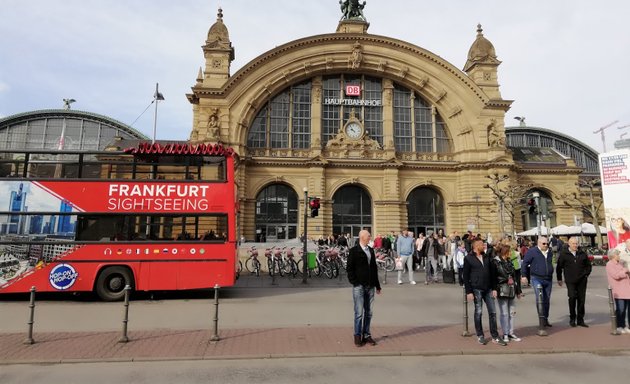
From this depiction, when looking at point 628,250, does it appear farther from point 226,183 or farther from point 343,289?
point 226,183

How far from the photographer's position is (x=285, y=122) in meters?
41.6

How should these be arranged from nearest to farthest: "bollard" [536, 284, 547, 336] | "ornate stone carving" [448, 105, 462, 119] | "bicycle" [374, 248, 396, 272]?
1. "bollard" [536, 284, 547, 336]
2. "bicycle" [374, 248, 396, 272]
3. "ornate stone carving" [448, 105, 462, 119]

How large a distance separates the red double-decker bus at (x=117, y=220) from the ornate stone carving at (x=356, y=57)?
30.4 m

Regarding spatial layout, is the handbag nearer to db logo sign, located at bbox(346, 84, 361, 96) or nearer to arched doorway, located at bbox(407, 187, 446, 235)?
arched doorway, located at bbox(407, 187, 446, 235)

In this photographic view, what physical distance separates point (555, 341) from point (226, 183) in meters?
10.6

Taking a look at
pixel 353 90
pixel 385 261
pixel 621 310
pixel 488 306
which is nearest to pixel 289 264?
pixel 385 261

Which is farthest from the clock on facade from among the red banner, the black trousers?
the black trousers

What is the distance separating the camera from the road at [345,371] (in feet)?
20.4

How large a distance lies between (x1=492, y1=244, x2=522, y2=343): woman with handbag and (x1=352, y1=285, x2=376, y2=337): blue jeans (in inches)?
103

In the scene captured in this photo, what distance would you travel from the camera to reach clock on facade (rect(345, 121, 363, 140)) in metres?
41.4

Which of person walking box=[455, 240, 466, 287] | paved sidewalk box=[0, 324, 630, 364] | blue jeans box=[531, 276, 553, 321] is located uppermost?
person walking box=[455, 240, 466, 287]

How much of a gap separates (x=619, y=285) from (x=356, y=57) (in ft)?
118

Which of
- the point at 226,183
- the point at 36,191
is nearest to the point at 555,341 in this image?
the point at 226,183

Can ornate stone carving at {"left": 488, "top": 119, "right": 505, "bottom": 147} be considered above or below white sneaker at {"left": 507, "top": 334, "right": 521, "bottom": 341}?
above
